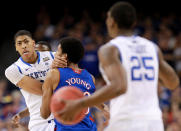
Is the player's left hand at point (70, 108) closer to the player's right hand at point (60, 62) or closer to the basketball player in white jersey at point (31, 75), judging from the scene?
the player's right hand at point (60, 62)

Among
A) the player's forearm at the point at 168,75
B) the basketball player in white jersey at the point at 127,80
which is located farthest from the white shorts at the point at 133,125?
the player's forearm at the point at 168,75

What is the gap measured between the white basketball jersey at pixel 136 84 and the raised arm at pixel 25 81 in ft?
5.72

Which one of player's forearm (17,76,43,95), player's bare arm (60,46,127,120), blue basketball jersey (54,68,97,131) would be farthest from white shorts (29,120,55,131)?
player's bare arm (60,46,127,120)

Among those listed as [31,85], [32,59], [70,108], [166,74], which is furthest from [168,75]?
[32,59]

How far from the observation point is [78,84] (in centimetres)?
427

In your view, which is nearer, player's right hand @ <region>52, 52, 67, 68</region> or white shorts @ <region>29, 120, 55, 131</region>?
player's right hand @ <region>52, 52, 67, 68</region>

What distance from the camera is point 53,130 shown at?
4.67 metres

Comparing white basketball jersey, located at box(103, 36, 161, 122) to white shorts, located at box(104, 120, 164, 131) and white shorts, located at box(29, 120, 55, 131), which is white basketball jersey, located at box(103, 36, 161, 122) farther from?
white shorts, located at box(29, 120, 55, 131)

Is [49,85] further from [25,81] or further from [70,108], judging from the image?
[70,108]

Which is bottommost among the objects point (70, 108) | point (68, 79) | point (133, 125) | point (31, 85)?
point (31, 85)

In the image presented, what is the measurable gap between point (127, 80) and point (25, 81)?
2.15 metres

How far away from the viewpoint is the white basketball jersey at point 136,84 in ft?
10.6

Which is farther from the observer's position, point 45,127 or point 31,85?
point 45,127

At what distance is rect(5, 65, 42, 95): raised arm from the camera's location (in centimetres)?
482
